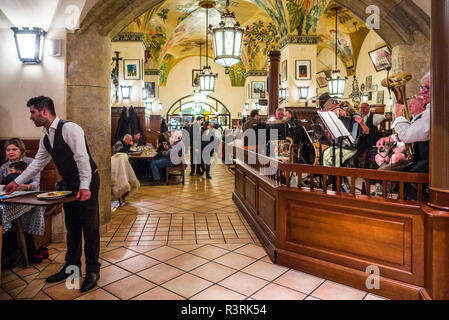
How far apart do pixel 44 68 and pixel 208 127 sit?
5.50 metres

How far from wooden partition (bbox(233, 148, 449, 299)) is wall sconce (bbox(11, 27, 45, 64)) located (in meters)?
2.99

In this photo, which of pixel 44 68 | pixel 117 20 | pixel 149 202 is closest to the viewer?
pixel 44 68

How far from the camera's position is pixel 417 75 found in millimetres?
4656

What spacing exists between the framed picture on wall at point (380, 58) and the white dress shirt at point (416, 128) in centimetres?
998

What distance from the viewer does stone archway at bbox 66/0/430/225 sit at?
151 inches

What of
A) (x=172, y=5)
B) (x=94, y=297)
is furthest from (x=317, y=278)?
(x=172, y=5)

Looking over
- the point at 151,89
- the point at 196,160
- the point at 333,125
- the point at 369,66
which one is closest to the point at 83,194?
the point at 333,125

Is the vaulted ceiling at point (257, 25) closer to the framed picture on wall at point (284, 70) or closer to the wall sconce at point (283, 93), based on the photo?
the framed picture on wall at point (284, 70)

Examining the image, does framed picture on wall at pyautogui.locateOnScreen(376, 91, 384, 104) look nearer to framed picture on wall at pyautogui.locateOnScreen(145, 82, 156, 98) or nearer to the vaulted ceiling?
the vaulted ceiling

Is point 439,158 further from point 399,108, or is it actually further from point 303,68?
point 303,68

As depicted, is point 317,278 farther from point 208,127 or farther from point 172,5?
point 172,5

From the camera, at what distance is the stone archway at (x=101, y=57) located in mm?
3842

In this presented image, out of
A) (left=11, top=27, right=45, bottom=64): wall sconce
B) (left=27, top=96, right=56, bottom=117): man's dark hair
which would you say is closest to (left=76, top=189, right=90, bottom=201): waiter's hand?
(left=27, top=96, right=56, bottom=117): man's dark hair
